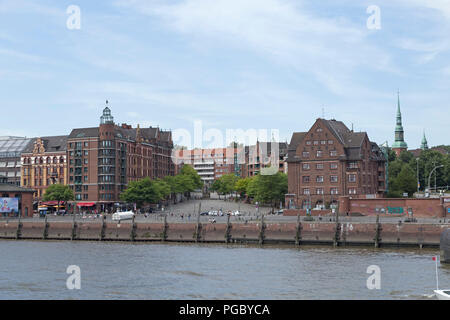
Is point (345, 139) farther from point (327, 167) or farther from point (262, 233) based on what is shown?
point (262, 233)

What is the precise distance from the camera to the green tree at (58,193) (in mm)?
147125

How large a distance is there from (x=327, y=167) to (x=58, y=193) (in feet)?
219

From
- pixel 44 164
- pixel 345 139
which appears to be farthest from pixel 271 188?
pixel 44 164

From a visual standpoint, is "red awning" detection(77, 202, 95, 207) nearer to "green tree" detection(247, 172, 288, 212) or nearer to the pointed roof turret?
the pointed roof turret

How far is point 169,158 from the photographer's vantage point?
644 feet

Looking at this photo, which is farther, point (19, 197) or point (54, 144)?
point (54, 144)

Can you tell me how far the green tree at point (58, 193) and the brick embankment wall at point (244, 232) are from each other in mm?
40382

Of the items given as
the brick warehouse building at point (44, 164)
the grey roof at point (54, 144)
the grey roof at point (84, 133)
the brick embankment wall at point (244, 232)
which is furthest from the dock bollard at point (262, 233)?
the grey roof at point (54, 144)

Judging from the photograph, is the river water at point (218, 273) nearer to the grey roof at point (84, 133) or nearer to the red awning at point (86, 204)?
the red awning at point (86, 204)

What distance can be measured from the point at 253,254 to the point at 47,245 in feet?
116

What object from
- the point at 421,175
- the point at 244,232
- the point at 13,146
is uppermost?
the point at 13,146

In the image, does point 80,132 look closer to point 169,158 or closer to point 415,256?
point 169,158

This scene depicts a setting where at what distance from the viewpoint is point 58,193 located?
146750 mm
